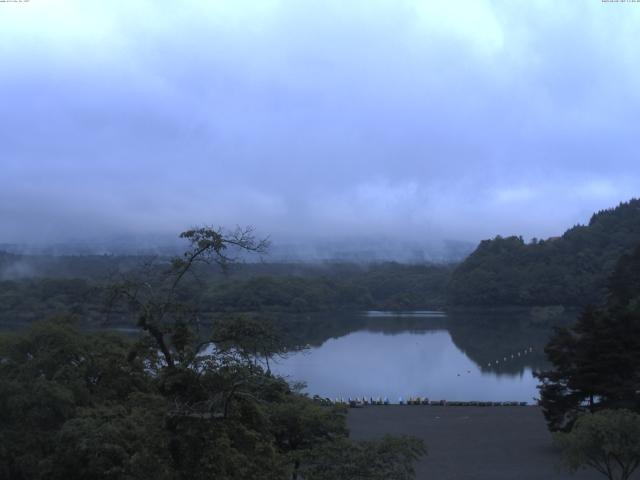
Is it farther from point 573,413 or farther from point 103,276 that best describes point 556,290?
point 103,276

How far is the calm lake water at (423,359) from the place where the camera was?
27.9 m

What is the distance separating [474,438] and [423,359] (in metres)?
21.3

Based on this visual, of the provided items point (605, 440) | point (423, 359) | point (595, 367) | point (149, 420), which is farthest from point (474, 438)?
point (423, 359)

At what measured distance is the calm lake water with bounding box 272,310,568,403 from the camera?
1097 inches

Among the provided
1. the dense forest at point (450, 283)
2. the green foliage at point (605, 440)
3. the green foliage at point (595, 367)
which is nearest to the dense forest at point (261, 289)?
the dense forest at point (450, 283)

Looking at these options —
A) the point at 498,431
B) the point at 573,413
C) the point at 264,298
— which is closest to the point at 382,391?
the point at 498,431

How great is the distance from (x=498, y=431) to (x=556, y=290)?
182 ft

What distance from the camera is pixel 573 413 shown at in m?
14.9

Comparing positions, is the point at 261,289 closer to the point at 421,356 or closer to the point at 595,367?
the point at 421,356

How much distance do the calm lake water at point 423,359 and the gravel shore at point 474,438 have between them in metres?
3.35

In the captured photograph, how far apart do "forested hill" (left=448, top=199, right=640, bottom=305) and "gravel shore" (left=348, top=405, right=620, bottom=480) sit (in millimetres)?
48584

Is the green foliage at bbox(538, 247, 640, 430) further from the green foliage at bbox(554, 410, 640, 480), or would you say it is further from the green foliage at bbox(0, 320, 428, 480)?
the green foliage at bbox(0, 320, 428, 480)

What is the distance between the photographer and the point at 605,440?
34.1ft

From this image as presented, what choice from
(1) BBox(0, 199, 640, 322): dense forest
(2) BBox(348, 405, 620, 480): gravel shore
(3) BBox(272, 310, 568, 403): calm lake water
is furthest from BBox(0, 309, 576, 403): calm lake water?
(1) BBox(0, 199, 640, 322): dense forest
